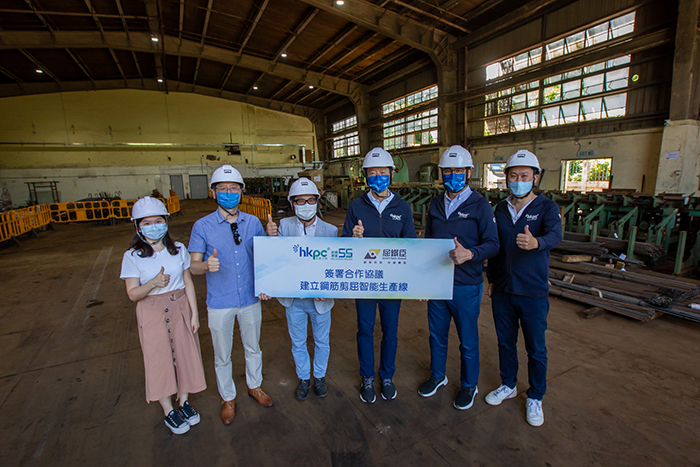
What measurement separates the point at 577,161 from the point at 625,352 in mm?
11868

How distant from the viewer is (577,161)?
505 inches

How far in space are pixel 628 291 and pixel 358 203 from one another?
467 centimetres

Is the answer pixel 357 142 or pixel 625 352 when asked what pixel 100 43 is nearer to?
pixel 357 142

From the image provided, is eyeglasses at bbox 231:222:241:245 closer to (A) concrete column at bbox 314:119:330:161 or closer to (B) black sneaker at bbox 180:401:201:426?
(B) black sneaker at bbox 180:401:201:426

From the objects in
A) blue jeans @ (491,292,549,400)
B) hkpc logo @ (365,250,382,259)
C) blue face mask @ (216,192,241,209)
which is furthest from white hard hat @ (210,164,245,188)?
blue jeans @ (491,292,549,400)

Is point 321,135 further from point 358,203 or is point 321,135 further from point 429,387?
point 429,387

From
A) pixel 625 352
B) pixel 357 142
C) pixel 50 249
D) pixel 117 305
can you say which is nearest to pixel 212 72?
pixel 357 142

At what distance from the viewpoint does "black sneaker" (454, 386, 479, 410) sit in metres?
2.69

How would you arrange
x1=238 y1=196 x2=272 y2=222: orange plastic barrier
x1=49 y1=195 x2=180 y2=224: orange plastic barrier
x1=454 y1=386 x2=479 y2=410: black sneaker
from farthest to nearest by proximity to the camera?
1. x1=49 y1=195 x2=180 y2=224: orange plastic barrier
2. x1=238 y1=196 x2=272 y2=222: orange plastic barrier
3. x1=454 y1=386 x2=479 y2=410: black sneaker

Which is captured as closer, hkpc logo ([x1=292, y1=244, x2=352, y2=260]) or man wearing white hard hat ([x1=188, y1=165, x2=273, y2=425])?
man wearing white hard hat ([x1=188, y1=165, x2=273, y2=425])

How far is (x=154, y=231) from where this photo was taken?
231 cm

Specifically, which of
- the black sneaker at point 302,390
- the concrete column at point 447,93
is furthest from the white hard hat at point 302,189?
the concrete column at point 447,93

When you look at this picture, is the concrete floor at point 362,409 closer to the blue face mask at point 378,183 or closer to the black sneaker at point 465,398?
the black sneaker at point 465,398

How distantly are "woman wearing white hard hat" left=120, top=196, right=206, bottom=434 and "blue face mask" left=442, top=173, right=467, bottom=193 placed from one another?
2168 millimetres
